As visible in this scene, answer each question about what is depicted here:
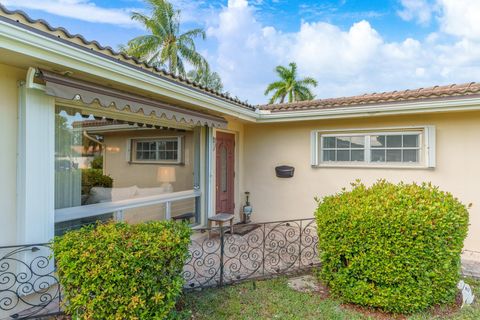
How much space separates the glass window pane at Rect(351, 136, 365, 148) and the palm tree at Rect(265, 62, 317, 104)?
86.3 ft

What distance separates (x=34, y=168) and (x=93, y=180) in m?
1.64

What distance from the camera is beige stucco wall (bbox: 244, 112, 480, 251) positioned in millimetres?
7395

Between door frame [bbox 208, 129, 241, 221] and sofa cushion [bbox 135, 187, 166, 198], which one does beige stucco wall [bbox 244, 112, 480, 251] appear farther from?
sofa cushion [bbox 135, 187, 166, 198]

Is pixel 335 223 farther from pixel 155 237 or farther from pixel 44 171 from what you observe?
pixel 44 171

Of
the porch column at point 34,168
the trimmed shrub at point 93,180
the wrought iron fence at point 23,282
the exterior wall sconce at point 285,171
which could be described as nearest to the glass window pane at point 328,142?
the exterior wall sconce at point 285,171

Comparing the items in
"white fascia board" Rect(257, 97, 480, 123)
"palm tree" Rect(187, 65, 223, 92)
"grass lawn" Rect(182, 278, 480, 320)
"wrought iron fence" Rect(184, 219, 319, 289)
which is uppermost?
"palm tree" Rect(187, 65, 223, 92)

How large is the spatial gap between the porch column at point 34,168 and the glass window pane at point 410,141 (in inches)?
343

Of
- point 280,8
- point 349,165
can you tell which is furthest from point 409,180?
point 280,8

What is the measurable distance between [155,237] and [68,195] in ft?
8.26

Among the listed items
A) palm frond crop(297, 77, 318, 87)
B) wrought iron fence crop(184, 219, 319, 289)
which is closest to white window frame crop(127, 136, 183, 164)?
wrought iron fence crop(184, 219, 319, 289)

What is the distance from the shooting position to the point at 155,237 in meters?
3.83

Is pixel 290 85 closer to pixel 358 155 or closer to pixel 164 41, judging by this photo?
pixel 164 41

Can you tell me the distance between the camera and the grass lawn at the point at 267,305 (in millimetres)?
4430

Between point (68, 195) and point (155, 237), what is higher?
point (68, 195)
